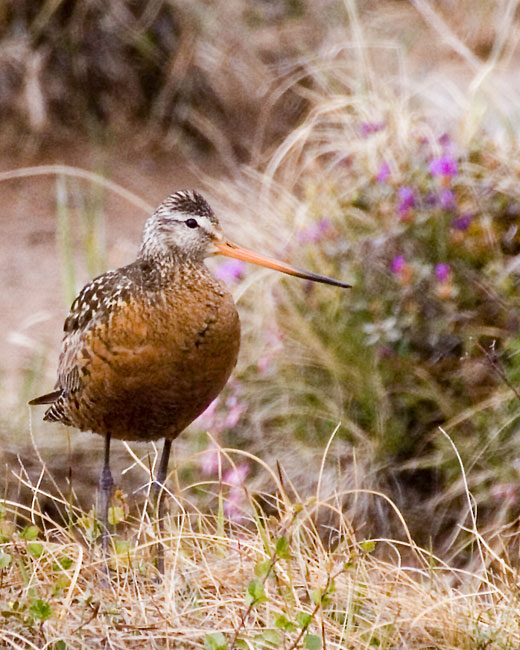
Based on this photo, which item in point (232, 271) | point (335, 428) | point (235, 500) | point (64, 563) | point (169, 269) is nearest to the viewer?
point (64, 563)

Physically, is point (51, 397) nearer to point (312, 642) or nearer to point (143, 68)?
point (312, 642)

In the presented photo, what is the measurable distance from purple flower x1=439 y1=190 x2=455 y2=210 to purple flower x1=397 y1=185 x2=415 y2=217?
0.10 m

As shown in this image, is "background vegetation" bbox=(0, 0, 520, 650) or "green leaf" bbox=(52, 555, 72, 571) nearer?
"background vegetation" bbox=(0, 0, 520, 650)

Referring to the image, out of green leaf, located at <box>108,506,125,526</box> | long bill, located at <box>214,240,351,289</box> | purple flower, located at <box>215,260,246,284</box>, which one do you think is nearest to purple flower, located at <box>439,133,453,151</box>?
purple flower, located at <box>215,260,246,284</box>

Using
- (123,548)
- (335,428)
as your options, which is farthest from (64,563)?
(335,428)

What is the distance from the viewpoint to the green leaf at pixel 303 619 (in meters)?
3.09

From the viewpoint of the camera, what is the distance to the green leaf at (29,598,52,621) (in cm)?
309

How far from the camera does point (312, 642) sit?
3.10 meters

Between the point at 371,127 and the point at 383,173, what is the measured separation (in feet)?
1.38

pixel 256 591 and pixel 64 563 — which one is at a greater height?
pixel 256 591

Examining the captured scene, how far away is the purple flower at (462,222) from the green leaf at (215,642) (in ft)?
8.09

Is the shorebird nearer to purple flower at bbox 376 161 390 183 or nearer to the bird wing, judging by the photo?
the bird wing

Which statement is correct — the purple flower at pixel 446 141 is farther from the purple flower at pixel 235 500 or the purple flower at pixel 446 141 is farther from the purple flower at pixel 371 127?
the purple flower at pixel 235 500

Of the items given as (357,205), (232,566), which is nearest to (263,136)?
(357,205)
